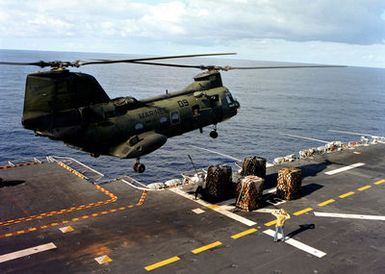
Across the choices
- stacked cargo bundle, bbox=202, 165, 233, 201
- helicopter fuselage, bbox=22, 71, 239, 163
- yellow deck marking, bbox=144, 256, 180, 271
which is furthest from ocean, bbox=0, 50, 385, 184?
yellow deck marking, bbox=144, 256, 180, 271

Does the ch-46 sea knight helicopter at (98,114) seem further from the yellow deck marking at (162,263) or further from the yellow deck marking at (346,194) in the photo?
the yellow deck marking at (346,194)

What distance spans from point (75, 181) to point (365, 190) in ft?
70.3

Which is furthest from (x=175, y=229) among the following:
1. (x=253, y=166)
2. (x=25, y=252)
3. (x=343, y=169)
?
(x=343, y=169)

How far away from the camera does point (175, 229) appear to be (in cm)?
2072

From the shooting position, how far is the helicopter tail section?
17.5m

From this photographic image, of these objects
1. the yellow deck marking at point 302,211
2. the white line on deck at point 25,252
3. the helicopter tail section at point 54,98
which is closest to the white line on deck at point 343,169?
the yellow deck marking at point 302,211

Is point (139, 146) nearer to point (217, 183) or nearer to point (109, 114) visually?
point (109, 114)

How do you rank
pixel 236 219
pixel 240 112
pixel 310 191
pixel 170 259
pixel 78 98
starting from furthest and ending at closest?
pixel 240 112 < pixel 310 191 < pixel 236 219 < pixel 78 98 < pixel 170 259

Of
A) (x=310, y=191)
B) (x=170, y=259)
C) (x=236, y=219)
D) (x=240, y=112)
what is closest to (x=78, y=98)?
(x=170, y=259)

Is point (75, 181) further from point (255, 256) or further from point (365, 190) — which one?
point (365, 190)

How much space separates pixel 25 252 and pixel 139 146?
7271mm

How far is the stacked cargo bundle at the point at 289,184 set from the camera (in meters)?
25.1

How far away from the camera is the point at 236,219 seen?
72.7ft

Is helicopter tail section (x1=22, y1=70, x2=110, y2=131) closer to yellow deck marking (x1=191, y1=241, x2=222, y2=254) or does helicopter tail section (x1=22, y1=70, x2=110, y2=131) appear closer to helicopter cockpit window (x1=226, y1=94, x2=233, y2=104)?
yellow deck marking (x1=191, y1=241, x2=222, y2=254)
